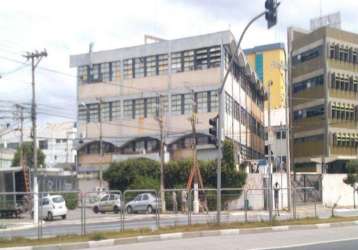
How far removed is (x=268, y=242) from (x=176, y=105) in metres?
43.0

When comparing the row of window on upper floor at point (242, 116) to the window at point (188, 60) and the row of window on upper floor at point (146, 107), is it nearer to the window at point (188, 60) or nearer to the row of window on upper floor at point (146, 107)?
the row of window on upper floor at point (146, 107)

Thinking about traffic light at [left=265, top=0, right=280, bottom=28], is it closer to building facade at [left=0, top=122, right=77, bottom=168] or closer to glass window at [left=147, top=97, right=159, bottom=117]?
glass window at [left=147, top=97, right=159, bottom=117]

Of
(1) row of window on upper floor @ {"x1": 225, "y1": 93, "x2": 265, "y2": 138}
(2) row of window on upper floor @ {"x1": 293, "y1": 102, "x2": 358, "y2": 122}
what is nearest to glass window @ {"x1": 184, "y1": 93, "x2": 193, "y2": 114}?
(1) row of window on upper floor @ {"x1": 225, "y1": 93, "x2": 265, "y2": 138}

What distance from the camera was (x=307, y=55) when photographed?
77.3 m

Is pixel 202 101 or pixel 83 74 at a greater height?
pixel 83 74

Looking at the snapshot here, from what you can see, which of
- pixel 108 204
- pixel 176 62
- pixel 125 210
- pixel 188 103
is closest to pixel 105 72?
pixel 176 62

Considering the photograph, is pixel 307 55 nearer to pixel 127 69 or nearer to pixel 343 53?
pixel 343 53

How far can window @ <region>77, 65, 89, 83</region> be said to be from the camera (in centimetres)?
6856

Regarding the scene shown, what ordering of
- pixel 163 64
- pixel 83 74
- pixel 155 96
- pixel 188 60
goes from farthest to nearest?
pixel 83 74, pixel 163 64, pixel 155 96, pixel 188 60

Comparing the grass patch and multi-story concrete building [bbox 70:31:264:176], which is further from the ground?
multi-story concrete building [bbox 70:31:264:176]

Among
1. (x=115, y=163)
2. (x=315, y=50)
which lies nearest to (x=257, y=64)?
Result: (x=315, y=50)

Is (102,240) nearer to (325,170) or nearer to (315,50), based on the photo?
(325,170)

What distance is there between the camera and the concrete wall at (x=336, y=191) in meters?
56.3

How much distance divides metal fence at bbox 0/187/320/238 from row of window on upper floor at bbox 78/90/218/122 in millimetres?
29156
